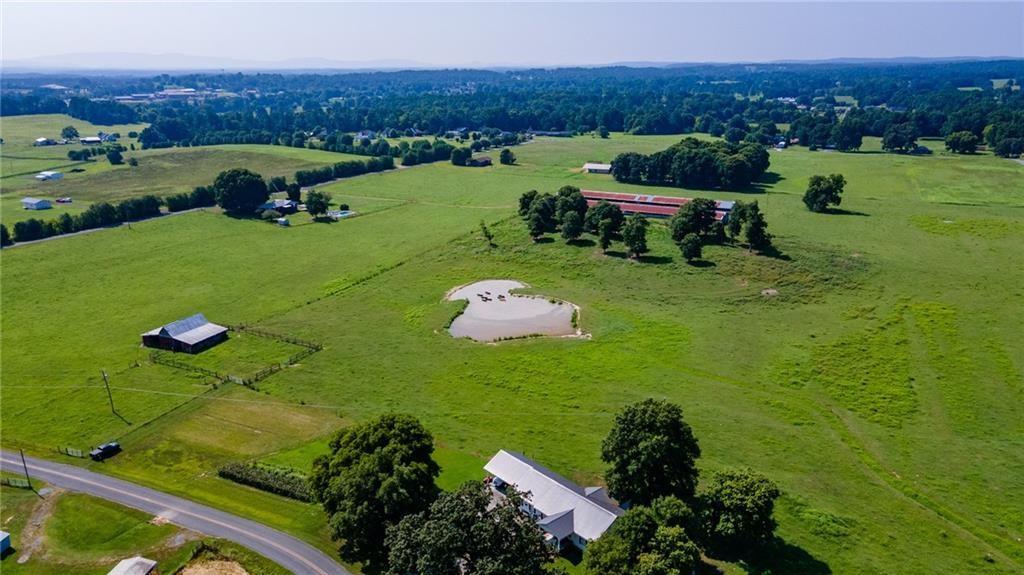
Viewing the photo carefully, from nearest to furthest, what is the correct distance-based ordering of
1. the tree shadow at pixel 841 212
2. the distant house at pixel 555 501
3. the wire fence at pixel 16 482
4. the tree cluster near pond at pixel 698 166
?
the distant house at pixel 555 501
the wire fence at pixel 16 482
the tree shadow at pixel 841 212
the tree cluster near pond at pixel 698 166

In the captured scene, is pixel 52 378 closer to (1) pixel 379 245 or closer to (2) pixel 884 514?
(1) pixel 379 245

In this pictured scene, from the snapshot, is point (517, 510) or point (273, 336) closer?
point (517, 510)

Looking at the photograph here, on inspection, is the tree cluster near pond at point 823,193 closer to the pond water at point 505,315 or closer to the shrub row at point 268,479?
the pond water at point 505,315

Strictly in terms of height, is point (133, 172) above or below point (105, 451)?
above

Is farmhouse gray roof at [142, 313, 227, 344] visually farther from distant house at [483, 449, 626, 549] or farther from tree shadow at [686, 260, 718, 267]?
tree shadow at [686, 260, 718, 267]

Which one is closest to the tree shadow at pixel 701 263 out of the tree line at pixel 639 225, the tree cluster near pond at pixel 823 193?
the tree line at pixel 639 225

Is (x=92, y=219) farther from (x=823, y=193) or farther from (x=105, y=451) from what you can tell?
(x=823, y=193)

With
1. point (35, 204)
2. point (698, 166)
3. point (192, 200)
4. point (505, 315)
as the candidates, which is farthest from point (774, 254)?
point (35, 204)
